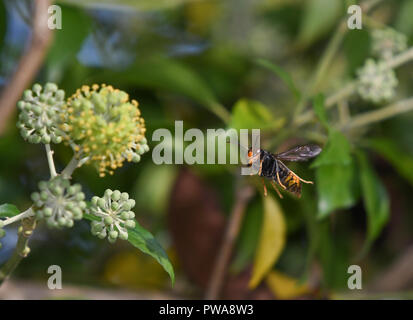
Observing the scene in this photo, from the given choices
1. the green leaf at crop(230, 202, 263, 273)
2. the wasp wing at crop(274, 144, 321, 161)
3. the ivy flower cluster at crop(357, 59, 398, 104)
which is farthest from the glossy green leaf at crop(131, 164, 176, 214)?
the wasp wing at crop(274, 144, 321, 161)

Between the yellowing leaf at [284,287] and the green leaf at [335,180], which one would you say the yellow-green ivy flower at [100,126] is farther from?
the yellowing leaf at [284,287]

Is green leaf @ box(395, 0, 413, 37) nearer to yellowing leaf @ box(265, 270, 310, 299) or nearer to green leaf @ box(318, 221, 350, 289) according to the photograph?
green leaf @ box(318, 221, 350, 289)

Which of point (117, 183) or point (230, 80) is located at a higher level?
point (230, 80)
